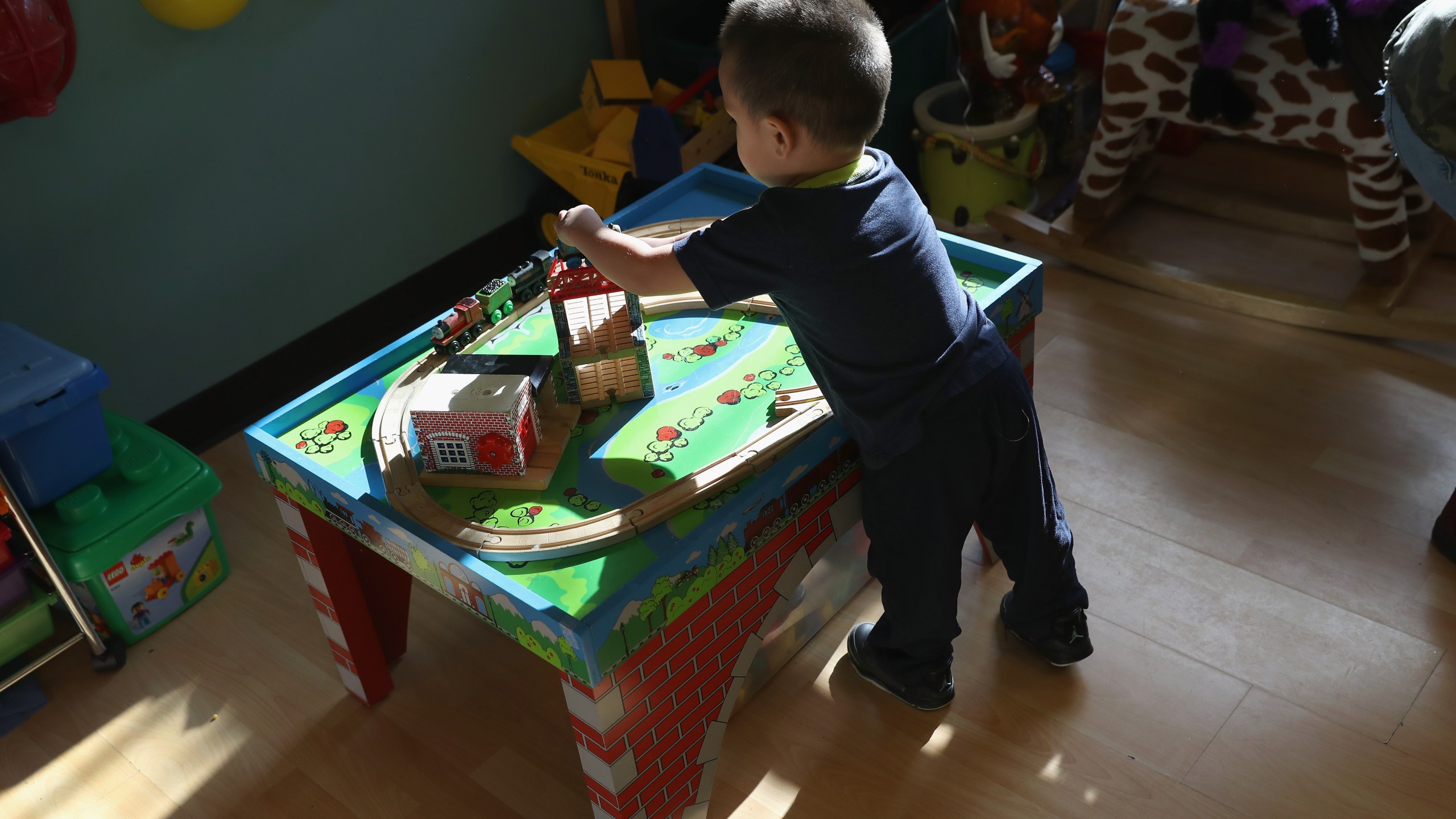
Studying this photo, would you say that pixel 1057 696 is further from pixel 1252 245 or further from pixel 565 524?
pixel 1252 245

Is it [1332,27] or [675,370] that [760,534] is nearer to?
[675,370]

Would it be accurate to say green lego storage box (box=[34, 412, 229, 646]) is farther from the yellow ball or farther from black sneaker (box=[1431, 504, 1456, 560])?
black sneaker (box=[1431, 504, 1456, 560])

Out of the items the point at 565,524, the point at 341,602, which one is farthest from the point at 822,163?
the point at 341,602

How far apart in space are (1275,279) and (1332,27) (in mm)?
479

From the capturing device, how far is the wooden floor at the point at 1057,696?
4.32 ft

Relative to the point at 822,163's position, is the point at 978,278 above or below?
below

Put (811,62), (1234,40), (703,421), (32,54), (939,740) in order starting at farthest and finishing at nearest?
(1234,40) → (32,54) → (939,740) → (703,421) → (811,62)

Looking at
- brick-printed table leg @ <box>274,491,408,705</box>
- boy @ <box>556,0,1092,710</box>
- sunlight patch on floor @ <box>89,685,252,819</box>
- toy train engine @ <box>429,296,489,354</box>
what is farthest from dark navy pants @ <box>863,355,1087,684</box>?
sunlight patch on floor @ <box>89,685,252,819</box>

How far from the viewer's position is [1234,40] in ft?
6.26

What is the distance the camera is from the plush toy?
1.81 metres

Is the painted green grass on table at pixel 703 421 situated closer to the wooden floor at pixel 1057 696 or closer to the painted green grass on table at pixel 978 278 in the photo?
the painted green grass on table at pixel 978 278

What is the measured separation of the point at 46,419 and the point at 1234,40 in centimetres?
185

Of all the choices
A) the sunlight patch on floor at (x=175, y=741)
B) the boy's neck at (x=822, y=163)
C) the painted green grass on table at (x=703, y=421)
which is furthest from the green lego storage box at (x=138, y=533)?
the boy's neck at (x=822, y=163)

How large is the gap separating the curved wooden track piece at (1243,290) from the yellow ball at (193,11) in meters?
1.42
